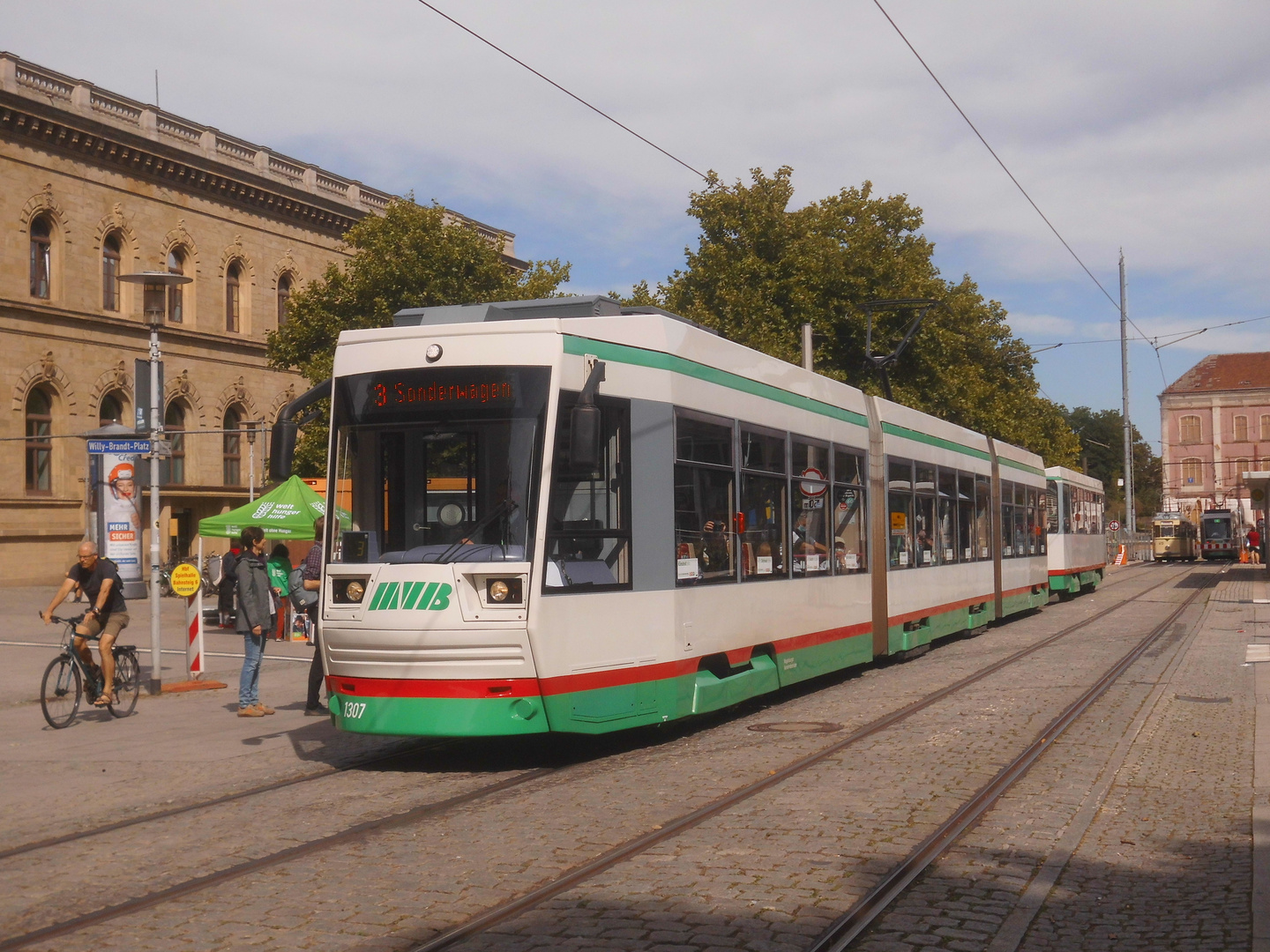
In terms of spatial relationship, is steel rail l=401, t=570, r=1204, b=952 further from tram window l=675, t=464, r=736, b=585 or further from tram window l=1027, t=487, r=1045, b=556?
tram window l=1027, t=487, r=1045, b=556

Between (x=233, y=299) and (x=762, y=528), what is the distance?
37.0 meters

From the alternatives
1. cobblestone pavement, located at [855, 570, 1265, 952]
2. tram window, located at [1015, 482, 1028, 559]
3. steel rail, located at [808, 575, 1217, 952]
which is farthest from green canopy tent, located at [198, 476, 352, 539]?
cobblestone pavement, located at [855, 570, 1265, 952]

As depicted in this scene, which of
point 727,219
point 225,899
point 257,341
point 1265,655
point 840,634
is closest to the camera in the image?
point 225,899

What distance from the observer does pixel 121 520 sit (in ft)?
113

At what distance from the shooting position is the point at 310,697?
508 inches

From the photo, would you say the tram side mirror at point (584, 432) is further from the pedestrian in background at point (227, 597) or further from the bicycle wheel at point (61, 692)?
the pedestrian in background at point (227, 597)

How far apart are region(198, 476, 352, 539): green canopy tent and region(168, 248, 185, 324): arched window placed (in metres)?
20.4

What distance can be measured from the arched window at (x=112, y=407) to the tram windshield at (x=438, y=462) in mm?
33220

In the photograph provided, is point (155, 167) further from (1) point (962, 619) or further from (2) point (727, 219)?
(1) point (962, 619)

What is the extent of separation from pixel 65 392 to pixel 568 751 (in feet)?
108

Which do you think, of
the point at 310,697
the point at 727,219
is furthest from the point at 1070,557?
the point at 310,697

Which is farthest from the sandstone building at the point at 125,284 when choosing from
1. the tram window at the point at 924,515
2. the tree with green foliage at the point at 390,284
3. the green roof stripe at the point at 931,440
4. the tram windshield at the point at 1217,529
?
the tram windshield at the point at 1217,529

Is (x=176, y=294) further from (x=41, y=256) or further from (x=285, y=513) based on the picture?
(x=285, y=513)

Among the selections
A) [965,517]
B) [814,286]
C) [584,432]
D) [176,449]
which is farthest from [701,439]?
[176,449]
